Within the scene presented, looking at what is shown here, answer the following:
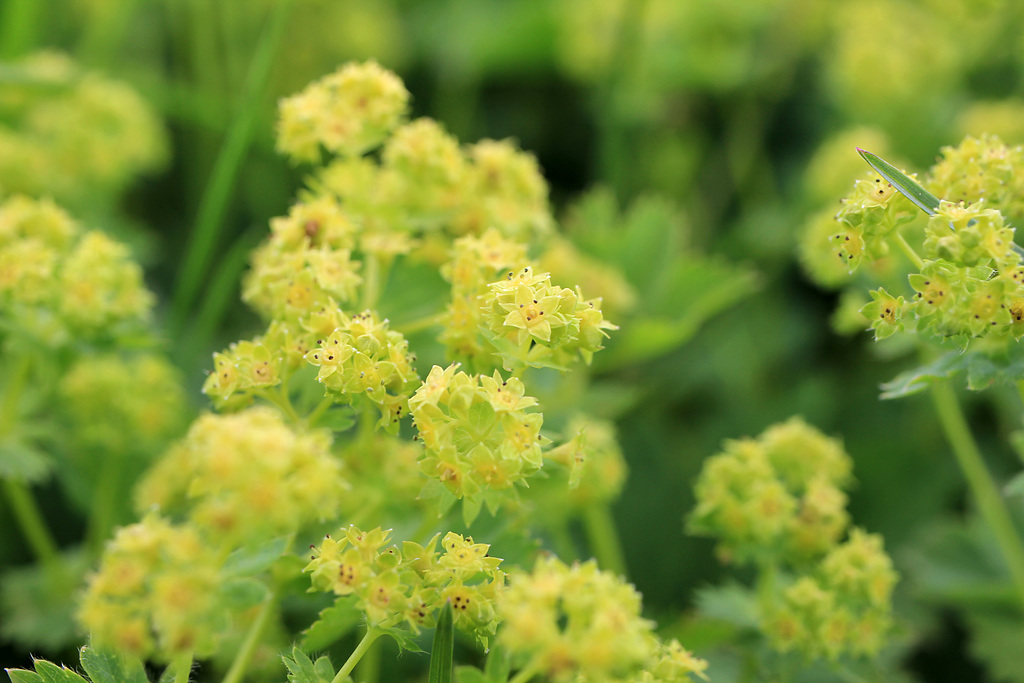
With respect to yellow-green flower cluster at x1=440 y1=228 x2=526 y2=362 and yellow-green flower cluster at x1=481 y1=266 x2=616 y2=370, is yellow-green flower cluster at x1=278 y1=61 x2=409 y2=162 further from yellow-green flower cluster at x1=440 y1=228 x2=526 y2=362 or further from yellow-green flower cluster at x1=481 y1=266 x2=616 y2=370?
yellow-green flower cluster at x1=481 y1=266 x2=616 y2=370

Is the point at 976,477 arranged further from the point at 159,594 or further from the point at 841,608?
the point at 159,594

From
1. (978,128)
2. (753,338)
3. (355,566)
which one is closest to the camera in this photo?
(355,566)

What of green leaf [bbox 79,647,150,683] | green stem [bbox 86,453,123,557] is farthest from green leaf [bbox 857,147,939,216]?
green stem [bbox 86,453,123,557]

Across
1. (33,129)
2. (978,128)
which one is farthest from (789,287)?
(33,129)

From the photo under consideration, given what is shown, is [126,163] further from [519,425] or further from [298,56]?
[519,425]

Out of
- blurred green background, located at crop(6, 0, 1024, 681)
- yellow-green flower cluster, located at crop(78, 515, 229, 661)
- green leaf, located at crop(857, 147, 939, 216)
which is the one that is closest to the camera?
yellow-green flower cluster, located at crop(78, 515, 229, 661)

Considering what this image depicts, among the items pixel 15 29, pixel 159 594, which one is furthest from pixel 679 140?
pixel 159 594

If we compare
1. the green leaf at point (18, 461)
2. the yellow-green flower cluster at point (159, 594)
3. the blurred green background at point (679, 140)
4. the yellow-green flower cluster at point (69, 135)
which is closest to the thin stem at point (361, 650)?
the yellow-green flower cluster at point (159, 594)

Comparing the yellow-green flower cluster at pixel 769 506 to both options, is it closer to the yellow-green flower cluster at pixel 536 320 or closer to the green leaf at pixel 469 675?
the yellow-green flower cluster at pixel 536 320
